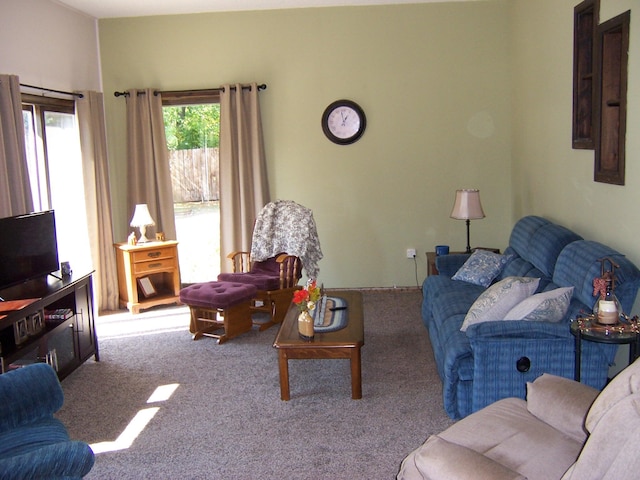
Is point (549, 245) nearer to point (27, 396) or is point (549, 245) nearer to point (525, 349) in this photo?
point (525, 349)

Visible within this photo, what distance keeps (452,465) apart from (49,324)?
3.08 m

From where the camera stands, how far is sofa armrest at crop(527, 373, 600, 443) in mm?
2406

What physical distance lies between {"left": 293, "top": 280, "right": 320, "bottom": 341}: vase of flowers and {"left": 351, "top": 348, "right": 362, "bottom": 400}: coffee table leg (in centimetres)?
29

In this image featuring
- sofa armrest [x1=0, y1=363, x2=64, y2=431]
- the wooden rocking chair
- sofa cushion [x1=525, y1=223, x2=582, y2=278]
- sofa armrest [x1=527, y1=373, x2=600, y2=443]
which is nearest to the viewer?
sofa armrest [x1=527, y1=373, x2=600, y2=443]

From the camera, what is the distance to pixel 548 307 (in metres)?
3.30

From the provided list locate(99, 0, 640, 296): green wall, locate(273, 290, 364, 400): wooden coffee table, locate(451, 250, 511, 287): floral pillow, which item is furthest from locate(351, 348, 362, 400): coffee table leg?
locate(99, 0, 640, 296): green wall

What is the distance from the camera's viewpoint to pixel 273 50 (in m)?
6.32

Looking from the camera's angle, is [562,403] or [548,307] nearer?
[562,403]

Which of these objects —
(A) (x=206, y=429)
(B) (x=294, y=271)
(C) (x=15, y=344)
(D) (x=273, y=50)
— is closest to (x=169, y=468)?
(A) (x=206, y=429)

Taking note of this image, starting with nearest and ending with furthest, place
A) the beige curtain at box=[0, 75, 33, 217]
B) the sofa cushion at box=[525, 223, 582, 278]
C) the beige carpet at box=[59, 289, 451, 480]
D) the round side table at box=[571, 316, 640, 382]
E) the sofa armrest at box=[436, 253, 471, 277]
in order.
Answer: the round side table at box=[571, 316, 640, 382], the beige carpet at box=[59, 289, 451, 480], the sofa cushion at box=[525, 223, 582, 278], the beige curtain at box=[0, 75, 33, 217], the sofa armrest at box=[436, 253, 471, 277]

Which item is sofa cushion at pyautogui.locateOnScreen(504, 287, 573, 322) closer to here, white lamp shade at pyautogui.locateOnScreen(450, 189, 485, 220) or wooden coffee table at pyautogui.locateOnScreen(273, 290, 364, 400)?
wooden coffee table at pyautogui.locateOnScreen(273, 290, 364, 400)

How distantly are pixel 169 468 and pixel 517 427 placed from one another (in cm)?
169

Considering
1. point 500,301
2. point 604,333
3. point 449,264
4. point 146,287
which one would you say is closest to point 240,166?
point 146,287

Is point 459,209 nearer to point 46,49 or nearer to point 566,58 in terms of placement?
point 566,58
